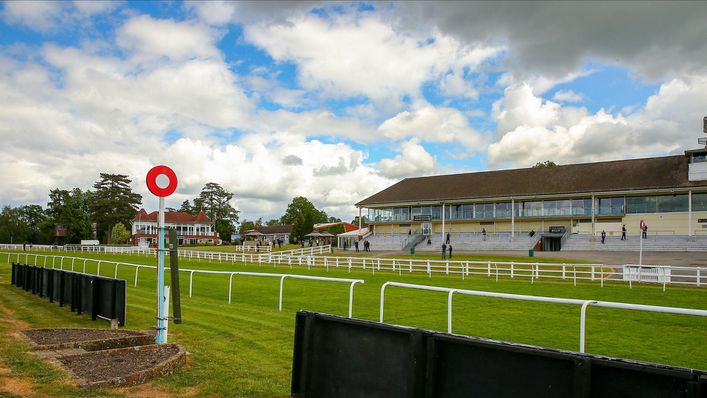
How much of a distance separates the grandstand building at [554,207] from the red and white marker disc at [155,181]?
45.2 m

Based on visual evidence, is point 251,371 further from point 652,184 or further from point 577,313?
point 652,184

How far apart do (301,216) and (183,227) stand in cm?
3923

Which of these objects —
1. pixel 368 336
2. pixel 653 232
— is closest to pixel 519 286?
pixel 368 336

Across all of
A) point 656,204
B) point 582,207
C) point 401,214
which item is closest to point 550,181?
point 582,207

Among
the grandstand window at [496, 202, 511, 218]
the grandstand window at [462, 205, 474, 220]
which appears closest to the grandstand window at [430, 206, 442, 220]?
the grandstand window at [462, 205, 474, 220]

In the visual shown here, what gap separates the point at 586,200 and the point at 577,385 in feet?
181

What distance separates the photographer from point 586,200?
5400cm

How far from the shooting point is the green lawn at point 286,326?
663cm

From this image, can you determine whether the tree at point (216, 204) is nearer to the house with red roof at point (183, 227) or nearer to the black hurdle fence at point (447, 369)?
the house with red roof at point (183, 227)

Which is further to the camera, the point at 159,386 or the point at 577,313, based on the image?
the point at 577,313

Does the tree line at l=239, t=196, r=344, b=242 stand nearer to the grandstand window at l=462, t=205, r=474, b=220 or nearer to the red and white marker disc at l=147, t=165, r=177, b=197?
the grandstand window at l=462, t=205, r=474, b=220

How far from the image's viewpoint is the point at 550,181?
5722 cm

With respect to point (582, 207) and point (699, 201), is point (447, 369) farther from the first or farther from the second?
point (582, 207)

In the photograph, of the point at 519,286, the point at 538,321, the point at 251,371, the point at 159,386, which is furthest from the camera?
the point at 519,286
